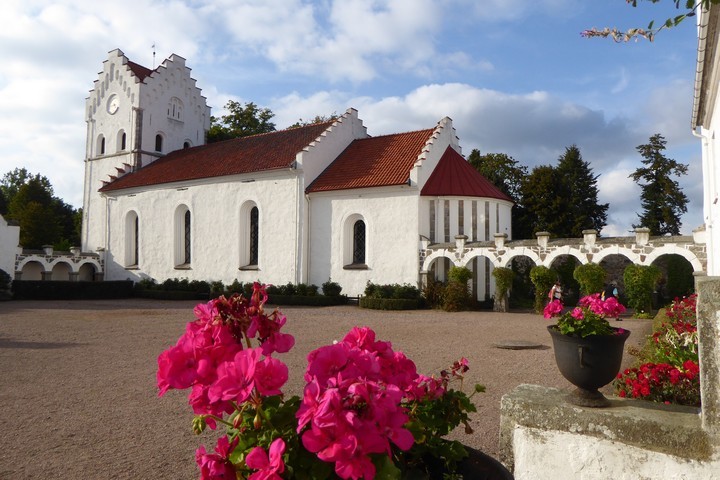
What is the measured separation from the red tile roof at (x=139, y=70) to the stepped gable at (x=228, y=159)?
16.9 feet

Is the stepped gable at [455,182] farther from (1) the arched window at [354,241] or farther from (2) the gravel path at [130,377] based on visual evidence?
(2) the gravel path at [130,377]

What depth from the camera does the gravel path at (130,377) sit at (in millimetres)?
4809

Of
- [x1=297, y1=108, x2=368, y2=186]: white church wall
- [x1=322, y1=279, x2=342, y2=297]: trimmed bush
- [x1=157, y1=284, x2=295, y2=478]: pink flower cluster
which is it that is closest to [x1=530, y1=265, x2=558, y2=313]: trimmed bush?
[x1=322, y1=279, x2=342, y2=297]: trimmed bush

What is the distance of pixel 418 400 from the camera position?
2098 millimetres

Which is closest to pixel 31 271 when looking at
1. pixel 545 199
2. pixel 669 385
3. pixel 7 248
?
pixel 7 248

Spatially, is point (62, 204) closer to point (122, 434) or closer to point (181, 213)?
point (181, 213)

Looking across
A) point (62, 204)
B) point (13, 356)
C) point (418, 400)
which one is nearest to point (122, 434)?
point (418, 400)

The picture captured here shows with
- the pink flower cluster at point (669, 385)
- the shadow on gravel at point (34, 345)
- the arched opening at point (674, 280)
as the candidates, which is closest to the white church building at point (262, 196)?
the arched opening at point (674, 280)

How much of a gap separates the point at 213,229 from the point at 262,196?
11.9 feet

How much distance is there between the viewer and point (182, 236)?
28875 millimetres

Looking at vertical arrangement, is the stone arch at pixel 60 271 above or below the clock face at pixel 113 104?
below

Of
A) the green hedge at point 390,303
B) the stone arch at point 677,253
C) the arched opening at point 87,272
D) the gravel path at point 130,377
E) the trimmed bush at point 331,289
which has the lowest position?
the gravel path at point 130,377

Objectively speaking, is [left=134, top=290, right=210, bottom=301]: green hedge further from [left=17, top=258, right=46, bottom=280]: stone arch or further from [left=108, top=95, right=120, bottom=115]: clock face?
[left=108, top=95, right=120, bottom=115]: clock face

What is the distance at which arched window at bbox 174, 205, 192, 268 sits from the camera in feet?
94.0
